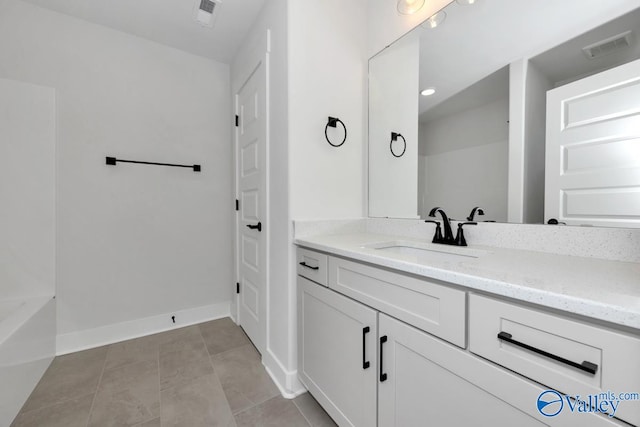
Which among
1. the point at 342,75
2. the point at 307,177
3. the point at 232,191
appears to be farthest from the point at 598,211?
the point at 232,191

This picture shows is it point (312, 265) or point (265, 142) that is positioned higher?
point (265, 142)

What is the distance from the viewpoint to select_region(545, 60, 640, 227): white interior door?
83 centimetres

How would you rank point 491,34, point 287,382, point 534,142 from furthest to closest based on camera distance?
1. point 287,382
2. point 491,34
3. point 534,142

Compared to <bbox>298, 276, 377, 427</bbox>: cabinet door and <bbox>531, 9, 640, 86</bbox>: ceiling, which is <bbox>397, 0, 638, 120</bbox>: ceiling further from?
<bbox>298, 276, 377, 427</bbox>: cabinet door

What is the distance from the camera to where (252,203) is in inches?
79.2

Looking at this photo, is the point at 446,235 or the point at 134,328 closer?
the point at 446,235

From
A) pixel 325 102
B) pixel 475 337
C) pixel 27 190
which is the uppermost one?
pixel 325 102

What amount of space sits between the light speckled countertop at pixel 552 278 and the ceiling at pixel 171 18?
6.49 feet

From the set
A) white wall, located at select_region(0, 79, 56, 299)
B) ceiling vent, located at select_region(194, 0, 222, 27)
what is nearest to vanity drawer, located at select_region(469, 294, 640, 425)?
ceiling vent, located at select_region(194, 0, 222, 27)

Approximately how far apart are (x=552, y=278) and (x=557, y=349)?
0.18 meters

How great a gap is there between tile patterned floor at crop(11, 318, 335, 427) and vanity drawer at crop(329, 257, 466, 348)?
2.56ft

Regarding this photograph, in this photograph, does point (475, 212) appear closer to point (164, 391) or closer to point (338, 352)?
point (338, 352)

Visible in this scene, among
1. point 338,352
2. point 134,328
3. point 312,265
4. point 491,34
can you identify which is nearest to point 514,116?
point 491,34

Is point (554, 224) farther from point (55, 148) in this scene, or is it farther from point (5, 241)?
point (5, 241)
